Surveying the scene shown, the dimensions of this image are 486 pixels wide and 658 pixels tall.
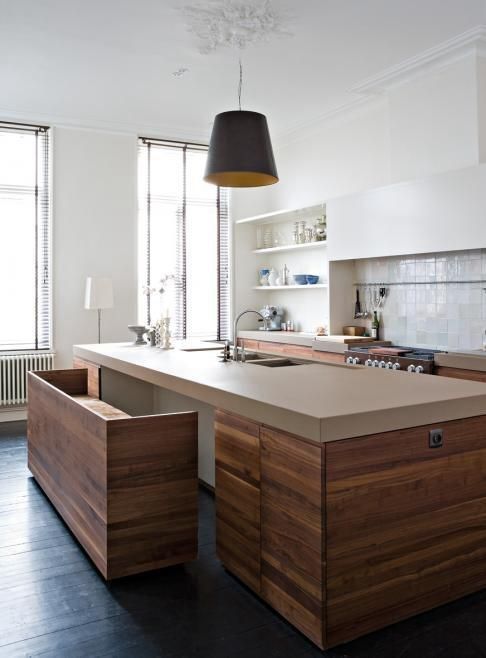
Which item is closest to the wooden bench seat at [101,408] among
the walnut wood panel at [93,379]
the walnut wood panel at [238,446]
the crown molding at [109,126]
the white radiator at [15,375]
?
the walnut wood panel at [93,379]

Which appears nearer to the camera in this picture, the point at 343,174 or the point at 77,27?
the point at 77,27

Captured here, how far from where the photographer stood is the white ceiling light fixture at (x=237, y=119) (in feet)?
10.9

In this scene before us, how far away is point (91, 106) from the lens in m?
5.92

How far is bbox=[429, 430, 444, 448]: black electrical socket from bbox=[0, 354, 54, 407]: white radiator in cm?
474

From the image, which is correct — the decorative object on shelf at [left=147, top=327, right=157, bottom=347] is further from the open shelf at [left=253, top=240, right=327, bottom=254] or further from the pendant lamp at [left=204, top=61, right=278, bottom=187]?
the open shelf at [left=253, top=240, right=327, bottom=254]

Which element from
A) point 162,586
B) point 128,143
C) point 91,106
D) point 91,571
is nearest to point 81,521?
point 91,571

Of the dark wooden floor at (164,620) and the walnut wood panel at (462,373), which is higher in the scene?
the walnut wood panel at (462,373)

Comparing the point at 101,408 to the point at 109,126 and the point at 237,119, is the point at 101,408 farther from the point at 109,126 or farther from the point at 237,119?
the point at 109,126

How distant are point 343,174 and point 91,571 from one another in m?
4.63

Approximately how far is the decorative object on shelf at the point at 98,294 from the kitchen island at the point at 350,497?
356 centimetres

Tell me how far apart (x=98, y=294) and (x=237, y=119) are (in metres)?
3.14

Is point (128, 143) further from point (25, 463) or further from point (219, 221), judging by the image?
point (25, 463)

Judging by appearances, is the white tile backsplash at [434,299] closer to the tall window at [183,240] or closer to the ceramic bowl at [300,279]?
the ceramic bowl at [300,279]

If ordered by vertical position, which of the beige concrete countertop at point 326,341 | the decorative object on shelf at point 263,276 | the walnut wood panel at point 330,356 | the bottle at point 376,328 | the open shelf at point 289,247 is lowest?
the walnut wood panel at point 330,356
